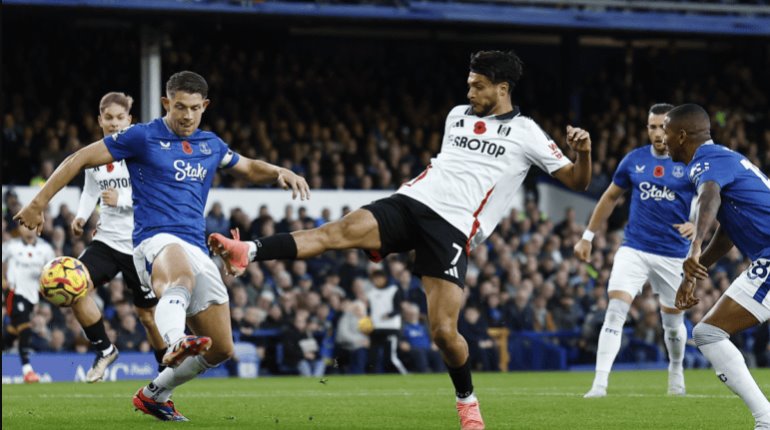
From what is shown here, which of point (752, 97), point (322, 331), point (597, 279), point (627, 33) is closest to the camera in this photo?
point (322, 331)

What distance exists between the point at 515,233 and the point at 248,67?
742 centimetres

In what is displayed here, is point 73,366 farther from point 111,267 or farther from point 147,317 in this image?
point 111,267

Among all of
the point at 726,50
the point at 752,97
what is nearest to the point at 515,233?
the point at 752,97

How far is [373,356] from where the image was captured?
20969mm

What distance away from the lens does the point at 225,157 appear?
10.0m

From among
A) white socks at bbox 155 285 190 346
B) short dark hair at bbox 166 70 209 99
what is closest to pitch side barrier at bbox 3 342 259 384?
short dark hair at bbox 166 70 209 99

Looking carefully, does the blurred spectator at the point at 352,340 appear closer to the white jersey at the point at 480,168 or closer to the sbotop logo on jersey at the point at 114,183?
the sbotop logo on jersey at the point at 114,183

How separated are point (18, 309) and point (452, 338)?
38.4ft

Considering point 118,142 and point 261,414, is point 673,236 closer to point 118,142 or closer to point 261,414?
point 261,414

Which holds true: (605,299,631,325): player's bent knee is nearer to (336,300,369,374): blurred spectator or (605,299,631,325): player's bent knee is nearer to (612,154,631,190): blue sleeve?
(612,154,631,190): blue sleeve

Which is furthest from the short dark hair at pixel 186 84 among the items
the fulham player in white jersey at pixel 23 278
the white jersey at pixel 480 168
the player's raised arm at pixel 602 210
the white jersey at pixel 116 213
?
the fulham player in white jersey at pixel 23 278

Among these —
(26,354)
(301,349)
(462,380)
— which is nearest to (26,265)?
(26,354)

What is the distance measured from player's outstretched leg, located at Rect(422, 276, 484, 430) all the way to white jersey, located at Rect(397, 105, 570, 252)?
1.44ft

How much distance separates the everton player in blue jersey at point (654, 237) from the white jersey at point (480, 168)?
415 cm
